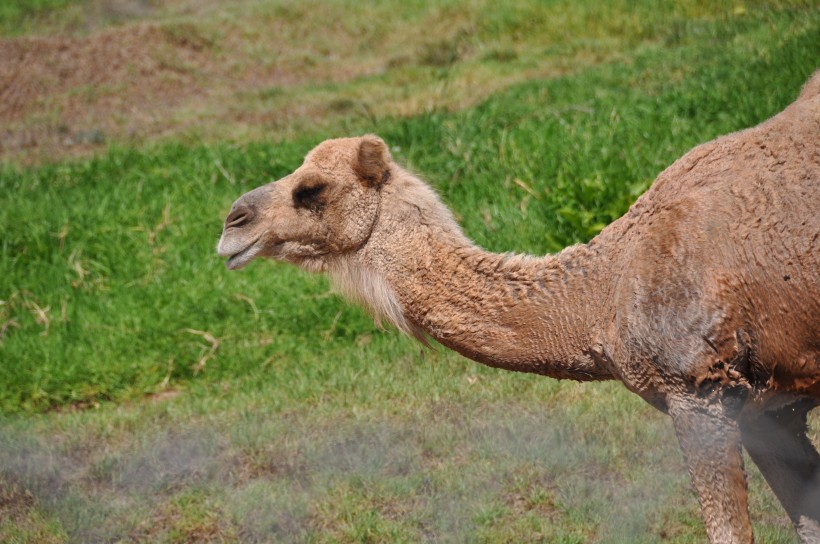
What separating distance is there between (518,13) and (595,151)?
6.63m

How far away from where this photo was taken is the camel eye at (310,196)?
474 cm

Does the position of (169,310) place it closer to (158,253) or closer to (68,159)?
(158,253)

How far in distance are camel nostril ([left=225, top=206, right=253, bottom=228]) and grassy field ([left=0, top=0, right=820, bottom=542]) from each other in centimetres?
175

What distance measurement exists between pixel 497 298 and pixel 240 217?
117 centimetres

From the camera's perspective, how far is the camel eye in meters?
4.74

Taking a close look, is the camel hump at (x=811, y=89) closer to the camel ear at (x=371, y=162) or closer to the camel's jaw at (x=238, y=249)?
the camel ear at (x=371, y=162)

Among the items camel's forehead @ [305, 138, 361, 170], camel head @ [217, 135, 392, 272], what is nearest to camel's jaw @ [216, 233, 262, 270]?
camel head @ [217, 135, 392, 272]

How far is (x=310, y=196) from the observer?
4754 millimetres

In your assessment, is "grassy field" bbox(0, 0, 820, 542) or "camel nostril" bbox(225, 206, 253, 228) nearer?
"camel nostril" bbox(225, 206, 253, 228)

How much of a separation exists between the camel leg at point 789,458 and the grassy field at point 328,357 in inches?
30.0

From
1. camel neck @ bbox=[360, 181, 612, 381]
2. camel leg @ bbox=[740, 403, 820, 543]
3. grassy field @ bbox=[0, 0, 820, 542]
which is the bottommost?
grassy field @ bbox=[0, 0, 820, 542]

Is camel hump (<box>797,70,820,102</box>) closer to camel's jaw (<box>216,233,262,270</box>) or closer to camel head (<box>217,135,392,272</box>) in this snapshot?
camel head (<box>217,135,392,272</box>)

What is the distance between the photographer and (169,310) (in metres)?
7.94

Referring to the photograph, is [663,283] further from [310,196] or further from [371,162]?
[310,196]
